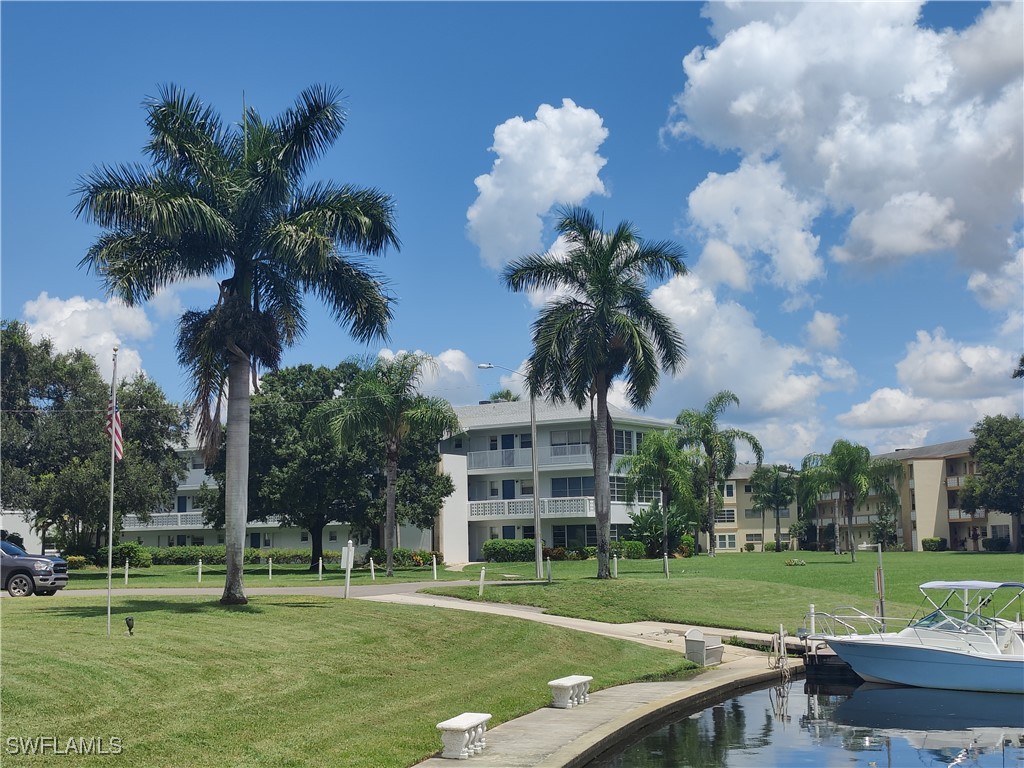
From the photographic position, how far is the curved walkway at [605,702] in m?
12.9

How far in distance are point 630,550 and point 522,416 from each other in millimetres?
11860

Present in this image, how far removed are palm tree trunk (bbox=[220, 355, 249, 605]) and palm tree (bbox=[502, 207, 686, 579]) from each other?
573 inches

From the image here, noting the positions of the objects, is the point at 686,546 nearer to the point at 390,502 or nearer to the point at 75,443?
the point at 390,502

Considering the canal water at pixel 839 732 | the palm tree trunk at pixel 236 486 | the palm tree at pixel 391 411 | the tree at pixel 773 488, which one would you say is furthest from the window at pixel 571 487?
the tree at pixel 773 488

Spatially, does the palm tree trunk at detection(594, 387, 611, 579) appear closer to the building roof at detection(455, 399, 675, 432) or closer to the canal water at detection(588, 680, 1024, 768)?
the canal water at detection(588, 680, 1024, 768)

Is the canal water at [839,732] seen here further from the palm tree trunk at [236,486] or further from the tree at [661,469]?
the tree at [661,469]

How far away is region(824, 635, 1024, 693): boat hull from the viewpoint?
21531 mm

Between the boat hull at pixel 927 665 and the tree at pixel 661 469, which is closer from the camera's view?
the boat hull at pixel 927 665

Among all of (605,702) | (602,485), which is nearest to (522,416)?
(602,485)

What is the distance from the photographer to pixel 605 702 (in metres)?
17.2

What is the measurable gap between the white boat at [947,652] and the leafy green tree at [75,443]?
36515 mm

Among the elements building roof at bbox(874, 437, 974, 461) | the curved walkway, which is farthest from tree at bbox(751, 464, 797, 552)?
the curved walkway

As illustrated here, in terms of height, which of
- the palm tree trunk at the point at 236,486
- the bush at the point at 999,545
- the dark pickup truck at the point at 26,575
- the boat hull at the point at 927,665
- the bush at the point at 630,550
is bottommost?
the bush at the point at 999,545

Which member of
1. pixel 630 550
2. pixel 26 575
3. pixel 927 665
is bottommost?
pixel 927 665
